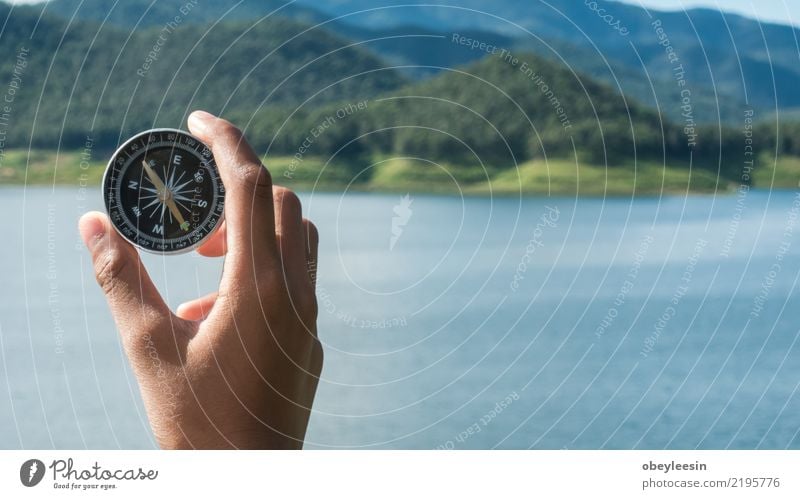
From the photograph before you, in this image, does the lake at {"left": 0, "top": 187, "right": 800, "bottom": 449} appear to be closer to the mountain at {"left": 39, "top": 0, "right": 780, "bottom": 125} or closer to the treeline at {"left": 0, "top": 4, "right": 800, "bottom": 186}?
the treeline at {"left": 0, "top": 4, "right": 800, "bottom": 186}

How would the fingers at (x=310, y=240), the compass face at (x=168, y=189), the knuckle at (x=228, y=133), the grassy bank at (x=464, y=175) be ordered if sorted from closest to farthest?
the knuckle at (x=228, y=133) → the fingers at (x=310, y=240) → the compass face at (x=168, y=189) → the grassy bank at (x=464, y=175)

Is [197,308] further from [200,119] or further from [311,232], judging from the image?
[200,119]

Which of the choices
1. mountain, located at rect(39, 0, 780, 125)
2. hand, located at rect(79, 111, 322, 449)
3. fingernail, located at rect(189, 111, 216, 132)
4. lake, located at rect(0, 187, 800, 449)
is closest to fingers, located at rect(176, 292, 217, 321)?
hand, located at rect(79, 111, 322, 449)

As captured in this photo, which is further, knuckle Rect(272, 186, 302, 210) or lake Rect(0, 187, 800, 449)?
lake Rect(0, 187, 800, 449)

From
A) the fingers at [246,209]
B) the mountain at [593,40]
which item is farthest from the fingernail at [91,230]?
the mountain at [593,40]

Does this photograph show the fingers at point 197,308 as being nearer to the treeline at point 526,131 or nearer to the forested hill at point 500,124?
the forested hill at point 500,124

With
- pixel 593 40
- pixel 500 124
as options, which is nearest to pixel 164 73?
pixel 500 124
